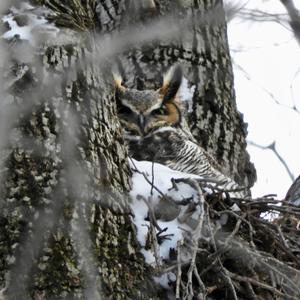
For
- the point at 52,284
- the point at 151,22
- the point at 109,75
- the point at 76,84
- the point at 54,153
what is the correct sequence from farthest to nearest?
the point at 151,22
the point at 109,75
the point at 76,84
the point at 54,153
the point at 52,284

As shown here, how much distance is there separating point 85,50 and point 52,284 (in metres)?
0.80

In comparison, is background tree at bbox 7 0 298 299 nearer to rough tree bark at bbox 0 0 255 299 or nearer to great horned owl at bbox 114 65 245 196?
rough tree bark at bbox 0 0 255 299

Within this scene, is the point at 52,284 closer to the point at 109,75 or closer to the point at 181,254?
the point at 181,254

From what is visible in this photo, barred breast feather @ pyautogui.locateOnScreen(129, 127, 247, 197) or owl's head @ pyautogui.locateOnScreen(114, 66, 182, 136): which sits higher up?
owl's head @ pyautogui.locateOnScreen(114, 66, 182, 136)

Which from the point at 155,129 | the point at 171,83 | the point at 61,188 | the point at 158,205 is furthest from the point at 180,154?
the point at 61,188

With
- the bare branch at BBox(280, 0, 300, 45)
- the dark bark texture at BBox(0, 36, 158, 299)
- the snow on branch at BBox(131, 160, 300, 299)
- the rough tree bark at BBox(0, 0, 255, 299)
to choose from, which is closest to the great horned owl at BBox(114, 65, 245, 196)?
the bare branch at BBox(280, 0, 300, 45)

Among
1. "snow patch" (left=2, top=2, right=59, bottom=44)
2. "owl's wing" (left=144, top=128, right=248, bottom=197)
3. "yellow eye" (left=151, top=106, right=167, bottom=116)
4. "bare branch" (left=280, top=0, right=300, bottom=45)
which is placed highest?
"snow patch" (left=2, top=2, right=59, bottom=44)

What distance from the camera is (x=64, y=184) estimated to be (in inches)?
84.7

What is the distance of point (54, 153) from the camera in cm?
218

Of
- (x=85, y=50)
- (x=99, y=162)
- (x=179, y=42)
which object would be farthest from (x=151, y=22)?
(x=99, y=162)

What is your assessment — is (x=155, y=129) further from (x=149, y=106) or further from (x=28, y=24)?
(x=28, y=24)

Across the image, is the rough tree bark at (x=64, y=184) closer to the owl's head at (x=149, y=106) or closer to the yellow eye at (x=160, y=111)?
the owl's head at (x=149, y=106)

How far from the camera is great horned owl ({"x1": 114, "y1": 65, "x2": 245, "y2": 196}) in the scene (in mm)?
3602

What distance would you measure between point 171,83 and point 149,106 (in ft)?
0.50
